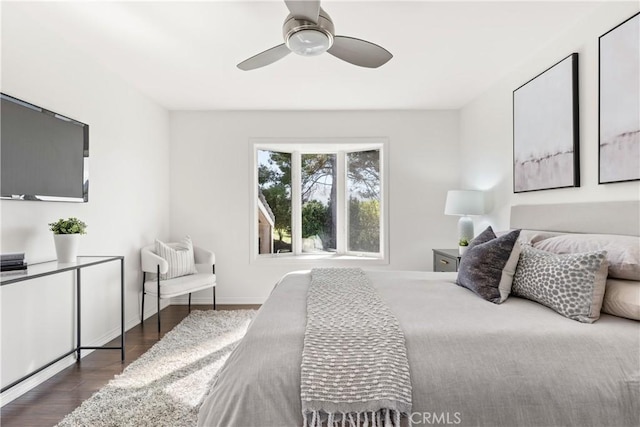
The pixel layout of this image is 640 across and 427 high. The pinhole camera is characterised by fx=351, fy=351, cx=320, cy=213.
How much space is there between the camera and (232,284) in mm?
4438

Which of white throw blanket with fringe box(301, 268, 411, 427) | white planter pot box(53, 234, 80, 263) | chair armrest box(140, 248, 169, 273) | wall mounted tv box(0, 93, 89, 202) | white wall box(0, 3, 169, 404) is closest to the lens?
white throw blanket with fringe box(301, 268, 411, 427)

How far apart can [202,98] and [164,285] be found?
6.75 feet

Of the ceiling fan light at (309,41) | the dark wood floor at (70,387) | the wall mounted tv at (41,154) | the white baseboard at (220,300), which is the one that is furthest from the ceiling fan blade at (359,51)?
the white baseboard at (220,300)

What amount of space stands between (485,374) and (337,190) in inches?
148

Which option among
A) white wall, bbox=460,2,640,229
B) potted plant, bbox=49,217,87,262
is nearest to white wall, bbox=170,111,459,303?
white wall, bbox=460,2,640,229

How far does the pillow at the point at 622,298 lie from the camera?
150 cm

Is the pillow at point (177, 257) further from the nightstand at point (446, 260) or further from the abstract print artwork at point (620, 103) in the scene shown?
the abstract print artwork at point (620, 103)

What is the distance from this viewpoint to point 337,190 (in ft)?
16.0

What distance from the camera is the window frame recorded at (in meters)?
4.43

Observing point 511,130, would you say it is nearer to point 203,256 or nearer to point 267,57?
point 267,57

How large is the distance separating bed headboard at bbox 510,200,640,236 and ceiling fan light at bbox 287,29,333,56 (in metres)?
1.90

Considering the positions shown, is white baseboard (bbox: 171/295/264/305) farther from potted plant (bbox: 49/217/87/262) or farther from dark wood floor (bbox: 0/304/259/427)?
potted plant (bbox: 49/217/87/262)

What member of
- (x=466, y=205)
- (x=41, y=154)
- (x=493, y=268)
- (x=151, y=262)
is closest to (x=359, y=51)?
(x=493, y=268)

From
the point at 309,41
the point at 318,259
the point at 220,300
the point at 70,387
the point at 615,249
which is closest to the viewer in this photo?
the point at 615,249
